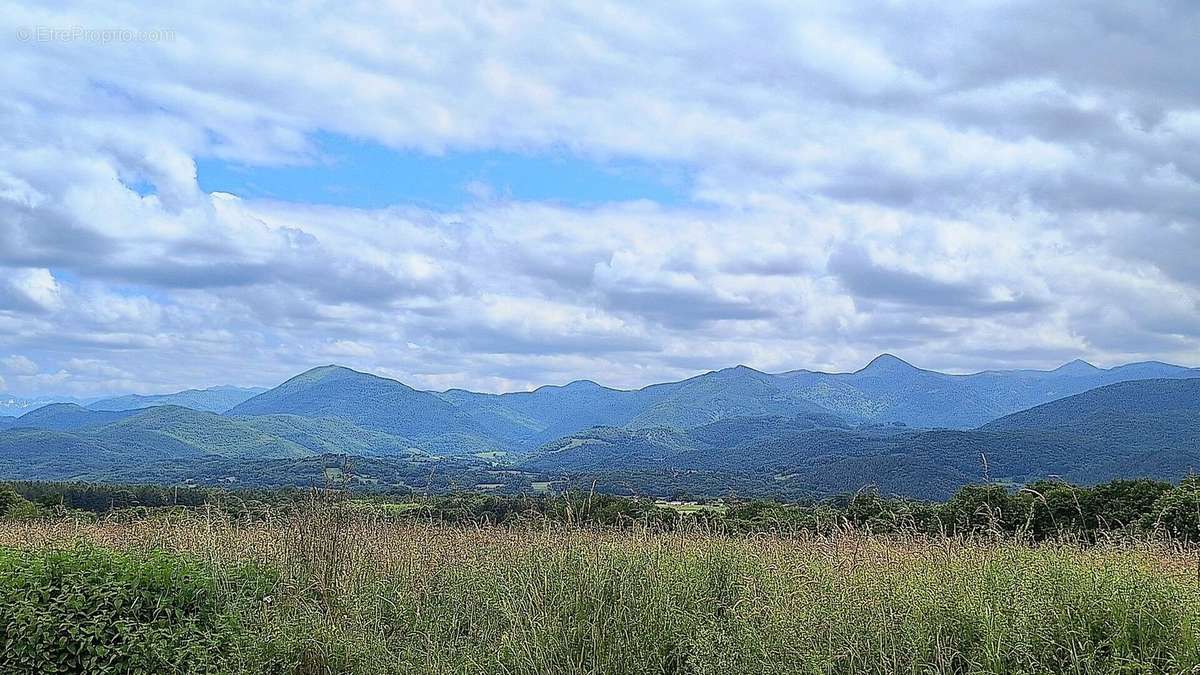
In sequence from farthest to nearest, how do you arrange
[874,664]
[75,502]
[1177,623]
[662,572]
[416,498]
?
[75,502]
[416,498]
[662,572]
[874,664]
[1177,623]

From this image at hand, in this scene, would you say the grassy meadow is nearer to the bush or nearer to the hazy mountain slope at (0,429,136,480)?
the bush

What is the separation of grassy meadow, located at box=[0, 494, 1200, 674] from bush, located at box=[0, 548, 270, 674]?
0.7 inches

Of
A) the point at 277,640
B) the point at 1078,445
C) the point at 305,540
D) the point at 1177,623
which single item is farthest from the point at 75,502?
the point at 1078,445

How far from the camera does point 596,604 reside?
8188 millimetres

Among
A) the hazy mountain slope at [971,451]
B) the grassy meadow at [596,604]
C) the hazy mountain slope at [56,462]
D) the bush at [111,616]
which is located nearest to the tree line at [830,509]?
the grassy meadow at [596,604]

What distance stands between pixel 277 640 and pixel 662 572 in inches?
135

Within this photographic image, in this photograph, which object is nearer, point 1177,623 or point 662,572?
point 1177,623

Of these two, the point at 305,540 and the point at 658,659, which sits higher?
the point at 305,540

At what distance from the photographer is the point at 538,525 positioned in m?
11.3

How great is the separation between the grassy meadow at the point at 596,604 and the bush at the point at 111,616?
0.7 inches

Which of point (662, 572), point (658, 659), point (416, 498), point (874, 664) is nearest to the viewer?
point (874, 664)

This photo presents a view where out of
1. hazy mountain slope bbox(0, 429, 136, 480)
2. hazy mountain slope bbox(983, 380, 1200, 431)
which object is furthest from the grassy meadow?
hazy mountain slope bbox(0, 429, 136, 480)

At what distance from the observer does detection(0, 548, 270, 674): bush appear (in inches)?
289

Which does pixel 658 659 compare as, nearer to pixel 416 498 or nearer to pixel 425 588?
pixel 425 588
